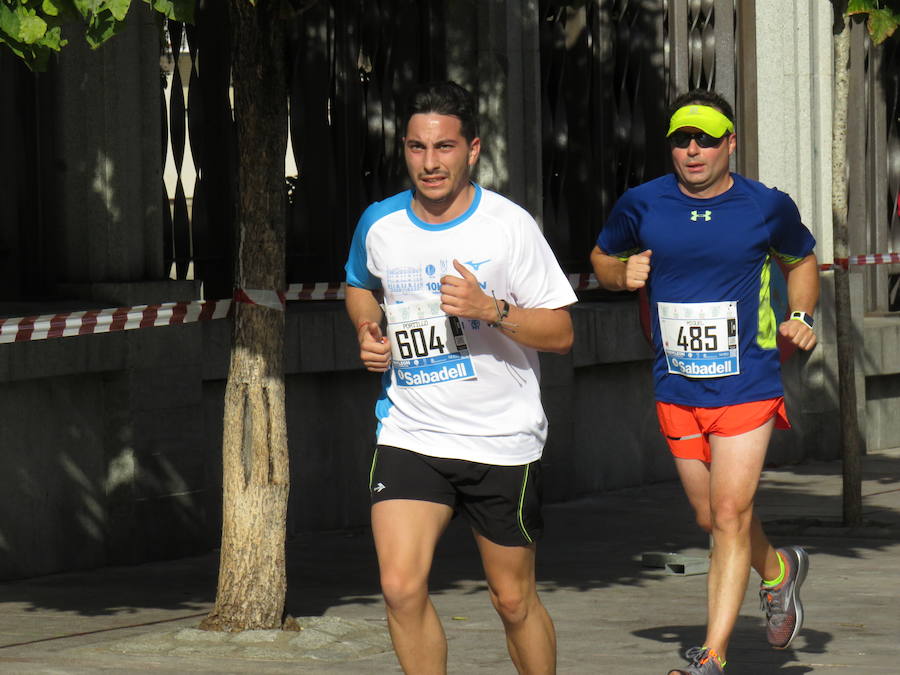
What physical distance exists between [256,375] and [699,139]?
1989 mm

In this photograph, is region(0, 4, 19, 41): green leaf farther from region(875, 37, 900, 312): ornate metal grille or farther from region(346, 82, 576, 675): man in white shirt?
region(875, 37, 900, 312): ornate metal grille

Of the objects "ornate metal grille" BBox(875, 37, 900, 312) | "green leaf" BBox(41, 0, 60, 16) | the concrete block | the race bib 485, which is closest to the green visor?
the race bib 485

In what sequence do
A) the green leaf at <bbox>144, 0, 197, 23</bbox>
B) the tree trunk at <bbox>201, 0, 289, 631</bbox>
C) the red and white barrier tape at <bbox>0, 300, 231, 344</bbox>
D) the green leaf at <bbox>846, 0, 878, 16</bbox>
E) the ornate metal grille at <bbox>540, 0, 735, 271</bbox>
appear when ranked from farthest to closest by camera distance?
the ornate metal grille at <bbox>540, 0, 735, 271</bbox>
the green leaf at <bbox>846, 0, 878, 16</bbox>
the red and white barrier tape at <bbox>0, 300, 231, 344</bbox>
the tree trunk at <bbox>201, 0, 289, 631</bbox>
the green leaf at <bbox>144, 0, 197, 23</bbox>

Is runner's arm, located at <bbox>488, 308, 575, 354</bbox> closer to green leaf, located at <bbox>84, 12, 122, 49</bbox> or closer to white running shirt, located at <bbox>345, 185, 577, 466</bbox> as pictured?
white running shirt, located at <bbox>345, 185, 577, 466</bbox>

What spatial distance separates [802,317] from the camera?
6621mm

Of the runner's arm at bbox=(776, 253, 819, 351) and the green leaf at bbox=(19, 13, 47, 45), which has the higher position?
the green leaf at bbox=(19, 13, 47, 45)

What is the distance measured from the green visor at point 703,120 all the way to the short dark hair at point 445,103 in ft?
3.73

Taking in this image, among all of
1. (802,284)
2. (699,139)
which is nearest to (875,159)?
(802,284)

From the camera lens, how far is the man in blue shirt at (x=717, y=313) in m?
6.50

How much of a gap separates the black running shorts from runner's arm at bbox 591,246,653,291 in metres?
1.20

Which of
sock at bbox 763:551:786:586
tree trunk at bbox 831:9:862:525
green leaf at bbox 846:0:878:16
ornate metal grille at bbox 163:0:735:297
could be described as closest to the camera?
sock at bbox 763:551:786:586

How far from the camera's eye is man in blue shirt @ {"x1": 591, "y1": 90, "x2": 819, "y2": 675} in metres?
6.50

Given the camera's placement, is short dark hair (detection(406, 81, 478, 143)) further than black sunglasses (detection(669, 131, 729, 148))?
No

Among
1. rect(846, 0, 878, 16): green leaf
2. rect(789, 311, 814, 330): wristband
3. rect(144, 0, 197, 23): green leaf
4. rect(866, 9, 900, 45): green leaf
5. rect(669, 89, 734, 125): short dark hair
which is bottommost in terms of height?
rect(789, 311, 814, 330): wristband
